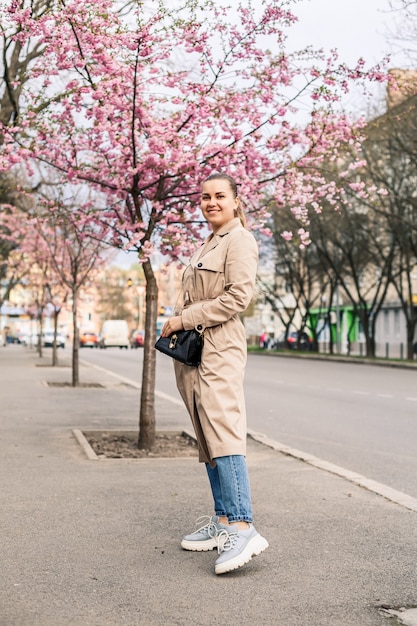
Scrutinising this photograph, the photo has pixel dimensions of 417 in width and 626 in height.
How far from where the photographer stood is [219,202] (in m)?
5.41

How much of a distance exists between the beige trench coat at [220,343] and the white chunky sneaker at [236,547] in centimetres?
40

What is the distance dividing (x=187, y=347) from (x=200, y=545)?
1.12 metres

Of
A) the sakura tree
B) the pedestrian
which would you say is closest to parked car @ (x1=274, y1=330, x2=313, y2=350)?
the sakura tree

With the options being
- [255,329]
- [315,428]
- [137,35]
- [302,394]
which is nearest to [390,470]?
[315,428]

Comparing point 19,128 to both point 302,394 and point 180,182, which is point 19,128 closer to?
point 180,182

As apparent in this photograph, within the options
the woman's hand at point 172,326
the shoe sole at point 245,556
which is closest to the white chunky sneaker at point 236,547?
the shoe sole at point 245,556

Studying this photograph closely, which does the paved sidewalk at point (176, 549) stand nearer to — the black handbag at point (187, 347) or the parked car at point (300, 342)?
the black handbag at point (187, 347)

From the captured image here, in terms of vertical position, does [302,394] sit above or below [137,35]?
below

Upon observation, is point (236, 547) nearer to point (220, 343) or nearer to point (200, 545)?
point (200, 545)

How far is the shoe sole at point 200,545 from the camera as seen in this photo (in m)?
5.37

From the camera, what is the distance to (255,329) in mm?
77125

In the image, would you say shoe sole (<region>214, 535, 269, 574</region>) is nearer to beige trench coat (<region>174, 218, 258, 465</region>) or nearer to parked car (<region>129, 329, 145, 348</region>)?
beige trench coat (<region>174, 218, 258, 465</region>)

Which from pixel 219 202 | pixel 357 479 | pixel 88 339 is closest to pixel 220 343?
pixel 219 202

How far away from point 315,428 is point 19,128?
17.7 ft
